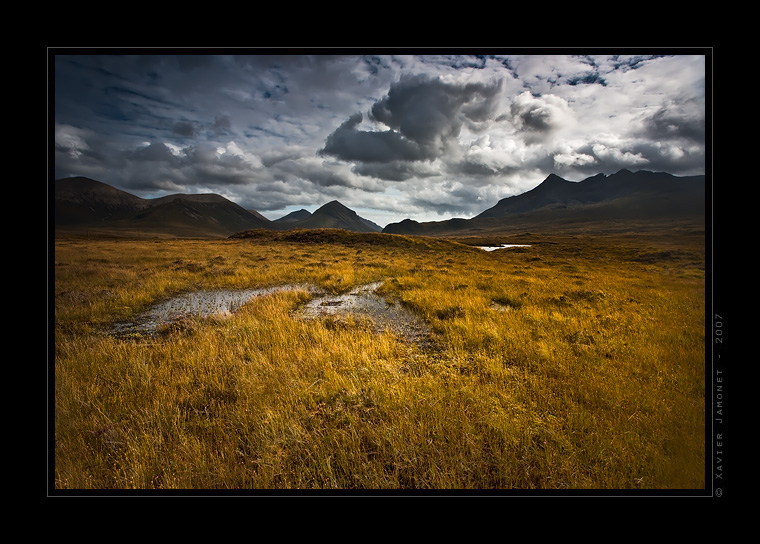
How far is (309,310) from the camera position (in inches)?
383

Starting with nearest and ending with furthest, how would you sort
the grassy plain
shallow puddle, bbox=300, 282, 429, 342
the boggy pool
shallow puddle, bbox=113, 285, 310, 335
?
1. the grassy plain
2. shallow puddle, bbox=300, 282, 429, 342
3. the boggy pool
4. shallow puddle, bbox=113, 285, 310, 335

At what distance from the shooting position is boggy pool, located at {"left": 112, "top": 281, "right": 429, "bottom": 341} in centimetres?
771

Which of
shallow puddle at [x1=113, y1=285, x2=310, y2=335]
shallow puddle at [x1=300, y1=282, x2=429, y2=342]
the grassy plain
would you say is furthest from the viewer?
shallow puddle at [x1=113, y1=285, x2=310, y2=335]

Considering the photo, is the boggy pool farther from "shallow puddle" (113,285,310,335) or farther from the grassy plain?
the grassy plain

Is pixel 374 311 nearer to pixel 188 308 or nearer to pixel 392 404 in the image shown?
pixel 392 404

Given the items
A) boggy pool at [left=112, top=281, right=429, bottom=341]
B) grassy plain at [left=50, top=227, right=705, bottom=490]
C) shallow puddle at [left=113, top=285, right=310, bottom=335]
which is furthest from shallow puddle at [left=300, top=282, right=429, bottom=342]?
shallow puddle at [left=113, top=285, right=310, bottom=335]

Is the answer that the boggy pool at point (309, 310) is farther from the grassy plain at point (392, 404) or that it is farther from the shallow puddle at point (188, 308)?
the grassy plain at point (392, 404)

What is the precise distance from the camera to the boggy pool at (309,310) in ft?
25.3
